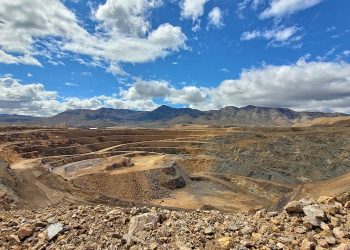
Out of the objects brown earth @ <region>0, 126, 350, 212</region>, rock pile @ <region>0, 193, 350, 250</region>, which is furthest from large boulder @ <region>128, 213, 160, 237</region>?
brown earth @ <region>0, 126, 350, 212</region>

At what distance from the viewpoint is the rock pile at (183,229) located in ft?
38.5

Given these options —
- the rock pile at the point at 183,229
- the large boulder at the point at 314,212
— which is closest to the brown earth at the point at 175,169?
the rock pile at the point at 183,229

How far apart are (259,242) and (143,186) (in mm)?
51359

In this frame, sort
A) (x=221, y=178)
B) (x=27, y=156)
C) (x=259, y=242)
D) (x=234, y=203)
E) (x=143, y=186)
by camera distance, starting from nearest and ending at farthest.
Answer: (x=259, y=242)
(x=234, y=203)
(x=143, y=186)
(x=221, y=178)
(x=27, y=156)

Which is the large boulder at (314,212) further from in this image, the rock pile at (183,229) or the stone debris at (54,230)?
the stone debris at (54,230)

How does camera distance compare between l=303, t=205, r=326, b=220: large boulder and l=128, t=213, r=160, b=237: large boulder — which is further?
l=128, t=213, r=160, b=237: large boulder

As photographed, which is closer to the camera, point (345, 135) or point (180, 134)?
point (345, 135)

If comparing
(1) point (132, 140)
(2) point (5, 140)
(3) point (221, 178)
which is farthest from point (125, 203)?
(1) point (132, 140)

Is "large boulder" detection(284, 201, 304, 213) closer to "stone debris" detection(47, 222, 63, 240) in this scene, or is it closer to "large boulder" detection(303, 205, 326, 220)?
"large boulder" detection(303, 205, 326, 220)

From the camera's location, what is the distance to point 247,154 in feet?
291

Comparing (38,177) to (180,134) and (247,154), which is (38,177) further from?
(180,134)

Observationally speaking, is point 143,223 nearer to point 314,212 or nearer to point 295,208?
point 295,208

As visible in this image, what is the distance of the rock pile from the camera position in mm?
11742

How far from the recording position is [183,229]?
12664 mm
